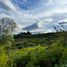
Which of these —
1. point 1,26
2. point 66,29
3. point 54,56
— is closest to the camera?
point 54,56

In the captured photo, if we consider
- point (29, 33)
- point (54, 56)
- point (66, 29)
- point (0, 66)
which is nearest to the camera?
point (0, 66)

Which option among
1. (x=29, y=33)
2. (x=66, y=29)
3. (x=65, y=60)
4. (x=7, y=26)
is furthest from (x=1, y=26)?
(x=29, y=33)

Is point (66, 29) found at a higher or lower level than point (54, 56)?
higher

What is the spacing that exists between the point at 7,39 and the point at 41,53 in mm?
25286

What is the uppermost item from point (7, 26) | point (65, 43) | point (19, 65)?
point (7, 26)

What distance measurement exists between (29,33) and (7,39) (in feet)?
257

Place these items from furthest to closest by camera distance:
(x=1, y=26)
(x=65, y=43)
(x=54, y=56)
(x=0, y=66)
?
(x=1, y=26) → (x=65, y=43) → (x=54, y=56) → (x=0, y=66)

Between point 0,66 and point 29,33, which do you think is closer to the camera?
point 0,66

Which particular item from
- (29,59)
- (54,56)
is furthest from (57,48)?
(29,59)

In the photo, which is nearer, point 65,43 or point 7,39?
point 65,43

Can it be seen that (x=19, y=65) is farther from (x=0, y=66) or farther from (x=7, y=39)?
(x=7, y=39)

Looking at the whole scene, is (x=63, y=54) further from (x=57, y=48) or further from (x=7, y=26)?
(x=7, y=26)

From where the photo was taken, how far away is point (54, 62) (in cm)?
2862

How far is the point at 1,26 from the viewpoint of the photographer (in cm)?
5181
